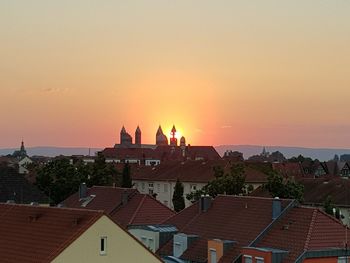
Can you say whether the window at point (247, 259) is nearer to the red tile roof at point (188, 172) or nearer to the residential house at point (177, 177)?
the residential house at point (177, 177)

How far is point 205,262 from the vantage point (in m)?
41.1

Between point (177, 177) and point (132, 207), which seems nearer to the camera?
point (132, 207)

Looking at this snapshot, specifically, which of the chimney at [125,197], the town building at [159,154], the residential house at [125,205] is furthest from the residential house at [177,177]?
the town building at [159,154]

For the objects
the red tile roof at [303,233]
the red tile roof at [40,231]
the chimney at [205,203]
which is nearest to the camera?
the red tile roof at [40,231]

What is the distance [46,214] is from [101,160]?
45.3 meters

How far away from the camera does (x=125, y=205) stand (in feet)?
177

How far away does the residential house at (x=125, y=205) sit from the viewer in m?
51.2

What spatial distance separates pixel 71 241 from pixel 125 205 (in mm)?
25516

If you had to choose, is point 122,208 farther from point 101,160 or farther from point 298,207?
point 101,160

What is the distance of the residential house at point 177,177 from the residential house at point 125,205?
28.5 m

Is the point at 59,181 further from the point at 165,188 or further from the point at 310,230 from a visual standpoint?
the point at 310,230

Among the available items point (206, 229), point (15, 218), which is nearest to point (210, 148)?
point (206, 229)

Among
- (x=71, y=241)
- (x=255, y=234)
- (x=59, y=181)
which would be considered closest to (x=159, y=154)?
(x=59, y=181)

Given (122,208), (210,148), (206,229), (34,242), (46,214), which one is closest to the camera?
(34,242)
